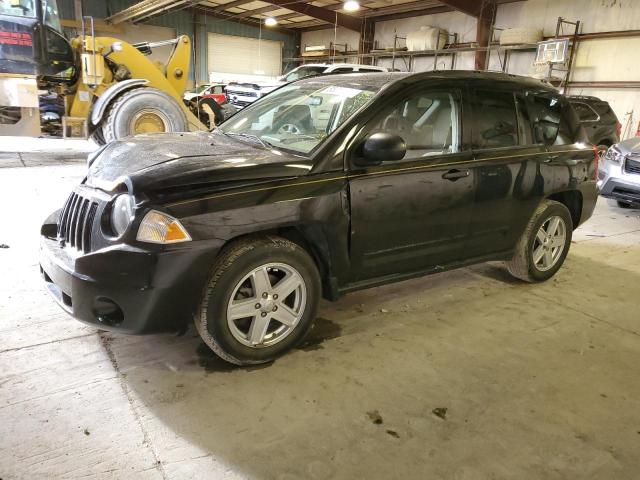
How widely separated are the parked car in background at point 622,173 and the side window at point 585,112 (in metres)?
2.87

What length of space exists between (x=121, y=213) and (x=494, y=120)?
103 inches

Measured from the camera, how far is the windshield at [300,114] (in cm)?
307

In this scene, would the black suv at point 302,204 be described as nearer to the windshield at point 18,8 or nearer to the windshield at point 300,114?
the windshield at point 300,114

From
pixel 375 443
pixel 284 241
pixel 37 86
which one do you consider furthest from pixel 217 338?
pixel 37 86

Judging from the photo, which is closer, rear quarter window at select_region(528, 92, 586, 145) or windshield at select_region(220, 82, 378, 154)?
windshield at select_region(220, 82, 378, 154)

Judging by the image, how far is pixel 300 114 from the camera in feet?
11.3

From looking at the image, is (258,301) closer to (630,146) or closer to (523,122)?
(523,122)

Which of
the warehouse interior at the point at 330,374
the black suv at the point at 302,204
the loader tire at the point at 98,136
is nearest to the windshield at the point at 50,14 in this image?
the loader tire at the point at 98,136

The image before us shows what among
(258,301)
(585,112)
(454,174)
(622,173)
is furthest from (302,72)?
(258,301)

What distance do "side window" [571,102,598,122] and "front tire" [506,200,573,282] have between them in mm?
6826

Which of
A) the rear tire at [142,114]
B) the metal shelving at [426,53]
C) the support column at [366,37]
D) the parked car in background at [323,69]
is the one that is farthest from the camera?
the support column at [366,37]

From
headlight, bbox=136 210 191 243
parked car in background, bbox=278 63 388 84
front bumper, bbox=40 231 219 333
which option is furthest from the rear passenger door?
parked car in background, bbox=278 63 388 84

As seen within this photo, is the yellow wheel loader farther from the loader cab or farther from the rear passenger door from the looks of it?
the rear passenger door

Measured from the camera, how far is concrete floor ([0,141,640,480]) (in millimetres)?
2102
